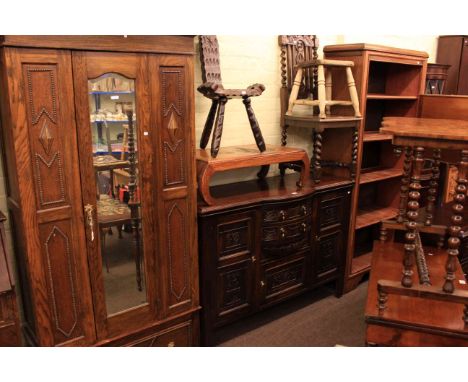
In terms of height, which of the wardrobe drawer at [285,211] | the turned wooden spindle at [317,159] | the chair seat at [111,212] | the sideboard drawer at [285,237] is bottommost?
the sideboard drawer at [285,237]

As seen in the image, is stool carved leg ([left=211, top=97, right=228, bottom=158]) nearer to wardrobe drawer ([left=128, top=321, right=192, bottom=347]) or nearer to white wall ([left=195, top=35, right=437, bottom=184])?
white wall ([left=195, top=35, right=437, bottom=184])

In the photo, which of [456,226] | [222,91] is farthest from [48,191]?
[456,226]

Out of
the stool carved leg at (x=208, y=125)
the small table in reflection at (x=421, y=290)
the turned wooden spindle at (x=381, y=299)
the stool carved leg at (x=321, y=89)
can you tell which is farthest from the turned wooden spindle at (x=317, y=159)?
the turned wooden spindle at (x=381, y=299)

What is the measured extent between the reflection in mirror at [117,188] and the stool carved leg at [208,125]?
646 millimetres

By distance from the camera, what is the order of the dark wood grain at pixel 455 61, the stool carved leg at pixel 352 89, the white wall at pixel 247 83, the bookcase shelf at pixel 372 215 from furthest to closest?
the dark wood grain at pixel 455 61 → the bookcase shelf at pixel 372 215 → the stool carved leg at pixel 352 89 → the white wall at pixel 247 83

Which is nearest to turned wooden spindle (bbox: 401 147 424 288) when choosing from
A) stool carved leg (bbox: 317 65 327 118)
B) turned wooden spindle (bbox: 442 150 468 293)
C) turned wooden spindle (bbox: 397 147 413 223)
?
turned wooden spindle (bbox: 442 150 468 293)

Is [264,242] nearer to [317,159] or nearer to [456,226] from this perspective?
[317,159]

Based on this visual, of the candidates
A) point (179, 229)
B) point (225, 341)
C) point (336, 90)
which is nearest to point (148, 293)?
point (179, 229)

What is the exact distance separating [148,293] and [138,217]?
0.42 metres

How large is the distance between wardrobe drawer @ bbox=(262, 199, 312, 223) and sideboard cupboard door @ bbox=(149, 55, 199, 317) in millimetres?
528

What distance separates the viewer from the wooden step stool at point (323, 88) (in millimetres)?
2717

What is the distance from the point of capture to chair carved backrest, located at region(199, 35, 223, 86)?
2.39m

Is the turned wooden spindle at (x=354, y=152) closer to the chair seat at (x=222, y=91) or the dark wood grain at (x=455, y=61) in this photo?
the chair seat at (x=222, y=91)

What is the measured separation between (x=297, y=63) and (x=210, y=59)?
0.78 m
